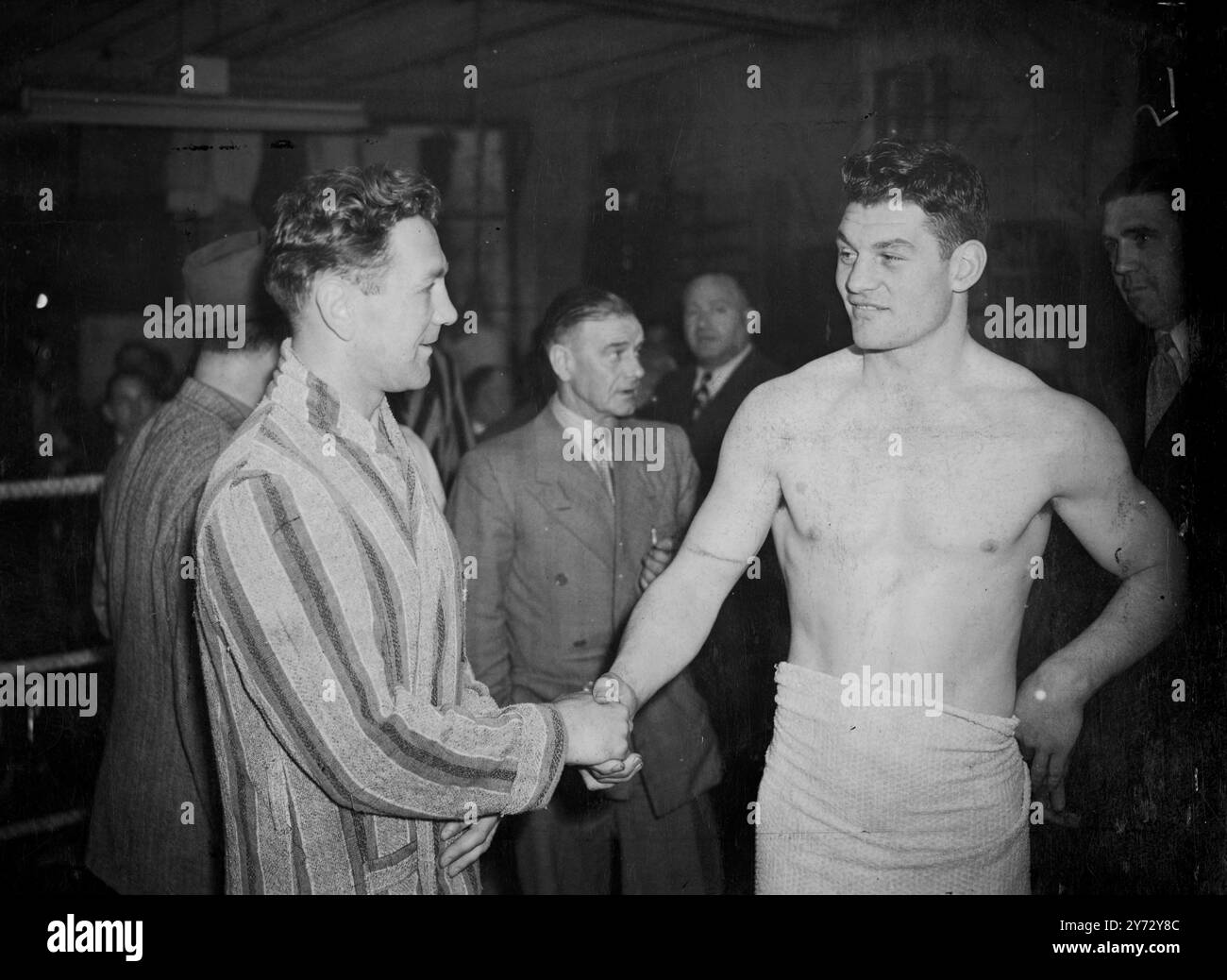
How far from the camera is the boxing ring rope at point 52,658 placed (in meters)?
2.50

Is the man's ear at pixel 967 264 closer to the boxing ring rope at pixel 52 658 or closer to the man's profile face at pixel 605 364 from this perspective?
the man's profile face at pixel 605 364

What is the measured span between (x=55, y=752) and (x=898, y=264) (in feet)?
7.44

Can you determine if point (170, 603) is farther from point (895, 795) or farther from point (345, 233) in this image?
point (895, 795)

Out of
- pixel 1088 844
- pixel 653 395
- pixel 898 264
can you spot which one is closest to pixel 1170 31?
pixel 898 264

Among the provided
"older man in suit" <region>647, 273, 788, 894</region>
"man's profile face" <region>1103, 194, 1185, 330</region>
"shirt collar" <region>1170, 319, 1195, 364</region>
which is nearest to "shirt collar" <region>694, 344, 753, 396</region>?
"older man in suit" <region>647, 273, 788, 894</region>

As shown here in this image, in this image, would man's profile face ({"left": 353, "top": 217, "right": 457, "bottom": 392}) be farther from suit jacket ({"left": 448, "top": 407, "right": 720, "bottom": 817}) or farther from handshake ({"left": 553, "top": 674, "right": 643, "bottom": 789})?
handshake ({"left": 553, "top": 674, "right": 643, "bottom": 789})

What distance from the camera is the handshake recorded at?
2.14 meters

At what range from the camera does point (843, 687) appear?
7.78 feet

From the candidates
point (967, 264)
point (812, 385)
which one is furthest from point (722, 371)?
point (967, 264)

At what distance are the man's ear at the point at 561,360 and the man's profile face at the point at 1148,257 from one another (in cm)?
129

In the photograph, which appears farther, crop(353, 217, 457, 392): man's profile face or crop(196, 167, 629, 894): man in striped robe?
crop(353, 217, 457, 392): man's profile face

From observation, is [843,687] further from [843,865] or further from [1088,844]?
[1088,844]

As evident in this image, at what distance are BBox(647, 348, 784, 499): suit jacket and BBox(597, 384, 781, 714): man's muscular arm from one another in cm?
2

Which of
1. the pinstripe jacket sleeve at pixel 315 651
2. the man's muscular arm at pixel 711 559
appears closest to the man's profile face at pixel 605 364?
the man's muscular arm at pixel 711 559
